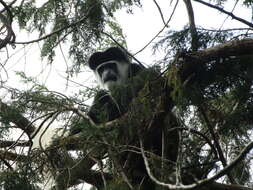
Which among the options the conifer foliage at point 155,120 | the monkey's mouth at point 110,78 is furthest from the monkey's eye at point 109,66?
the conifer foliage at point 155,120

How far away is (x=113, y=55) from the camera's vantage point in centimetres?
522

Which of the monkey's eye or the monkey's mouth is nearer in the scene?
the monkey's mouth

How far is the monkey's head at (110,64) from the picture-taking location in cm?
508

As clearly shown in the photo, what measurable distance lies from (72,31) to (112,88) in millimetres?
1173

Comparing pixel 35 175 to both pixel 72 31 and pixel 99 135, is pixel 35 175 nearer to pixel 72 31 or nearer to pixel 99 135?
pixel 99 135

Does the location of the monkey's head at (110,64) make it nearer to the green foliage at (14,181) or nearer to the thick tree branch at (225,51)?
the green foliage at (14,181)

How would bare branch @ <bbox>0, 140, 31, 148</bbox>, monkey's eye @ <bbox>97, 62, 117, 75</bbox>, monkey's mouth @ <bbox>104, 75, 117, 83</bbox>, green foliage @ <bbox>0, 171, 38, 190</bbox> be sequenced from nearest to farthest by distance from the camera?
green foliage @ <bbox>0, 171, 38, 190</bbox>, bare branch @ <bbox>0, 140, 31, 148</bbox>, monkey's mouth @ <bbox>104, 75, 117, 83</bbox>, monkey's eye @ <bbox>97, 62, 117, 75</bbox>

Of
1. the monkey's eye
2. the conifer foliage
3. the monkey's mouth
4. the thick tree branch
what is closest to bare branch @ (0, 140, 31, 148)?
the conifer foliage

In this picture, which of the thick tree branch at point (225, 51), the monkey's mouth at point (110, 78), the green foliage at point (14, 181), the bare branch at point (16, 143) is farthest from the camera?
the monkey's mouth at point (110, 78)

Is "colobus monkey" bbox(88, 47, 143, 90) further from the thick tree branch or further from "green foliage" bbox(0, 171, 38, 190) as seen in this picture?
the thick tree branch

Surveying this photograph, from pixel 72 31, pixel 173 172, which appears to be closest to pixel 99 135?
pixel 173 172

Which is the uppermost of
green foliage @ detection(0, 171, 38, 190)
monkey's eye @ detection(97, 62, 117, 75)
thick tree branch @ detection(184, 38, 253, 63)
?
monkey's eye @ detection(97, 62, 117, 75)

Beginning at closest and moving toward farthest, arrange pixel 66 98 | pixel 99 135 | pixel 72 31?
pixel 99 135, pixel 66 98, pixel 72 31

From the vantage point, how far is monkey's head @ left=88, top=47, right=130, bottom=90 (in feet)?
16.7
